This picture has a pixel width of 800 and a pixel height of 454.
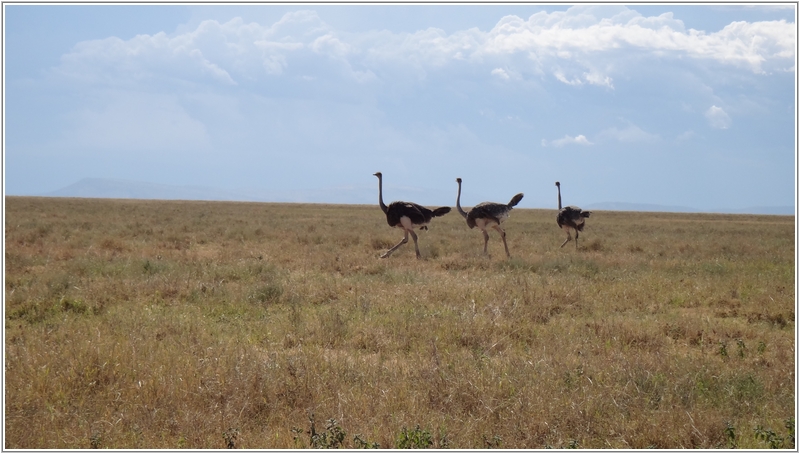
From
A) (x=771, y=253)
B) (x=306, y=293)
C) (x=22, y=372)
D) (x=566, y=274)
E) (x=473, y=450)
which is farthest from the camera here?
(x=771, y=253)

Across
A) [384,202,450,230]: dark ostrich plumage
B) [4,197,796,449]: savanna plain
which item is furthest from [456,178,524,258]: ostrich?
→ [4,197,796,449]: savanna plain

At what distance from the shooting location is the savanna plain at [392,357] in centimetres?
440

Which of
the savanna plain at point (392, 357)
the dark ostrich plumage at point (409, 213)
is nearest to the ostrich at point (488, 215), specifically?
the dark ostrich plumage at point (409, 213)

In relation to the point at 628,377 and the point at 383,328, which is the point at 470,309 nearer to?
the point at 383,328

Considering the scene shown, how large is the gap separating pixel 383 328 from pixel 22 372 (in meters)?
3.30

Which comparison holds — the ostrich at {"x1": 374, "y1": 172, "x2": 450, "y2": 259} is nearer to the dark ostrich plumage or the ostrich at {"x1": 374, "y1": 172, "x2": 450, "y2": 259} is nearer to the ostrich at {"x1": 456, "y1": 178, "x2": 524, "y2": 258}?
the dark ostrich plumage

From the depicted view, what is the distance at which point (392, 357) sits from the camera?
6.29 meters

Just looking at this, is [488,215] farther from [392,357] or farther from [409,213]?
[392,357]

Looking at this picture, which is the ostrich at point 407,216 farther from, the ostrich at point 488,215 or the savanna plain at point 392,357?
the savanna plain at point 392,357

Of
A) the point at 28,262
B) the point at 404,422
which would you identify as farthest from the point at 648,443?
the point at 28,262

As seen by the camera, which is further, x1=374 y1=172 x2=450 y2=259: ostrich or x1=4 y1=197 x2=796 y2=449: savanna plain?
x1=374 y1=172 x2=450 y2=259: ostrich

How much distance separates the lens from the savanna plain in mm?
4402

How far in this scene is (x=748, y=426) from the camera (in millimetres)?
4469

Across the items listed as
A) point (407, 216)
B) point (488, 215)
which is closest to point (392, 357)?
point (407, 216)
